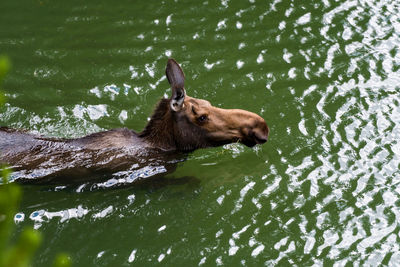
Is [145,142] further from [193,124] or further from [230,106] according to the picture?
[230,106]

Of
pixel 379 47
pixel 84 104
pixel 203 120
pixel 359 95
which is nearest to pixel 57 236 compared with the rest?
pixel 203 120

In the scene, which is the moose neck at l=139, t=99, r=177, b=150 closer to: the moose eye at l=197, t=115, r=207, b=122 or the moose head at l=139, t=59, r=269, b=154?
the moose head at l=139, t=59, r=269, b=154

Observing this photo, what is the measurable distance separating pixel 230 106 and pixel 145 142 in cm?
193

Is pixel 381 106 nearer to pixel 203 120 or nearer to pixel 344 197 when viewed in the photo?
pixel 344 197

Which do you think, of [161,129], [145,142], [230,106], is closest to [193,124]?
[161,129]

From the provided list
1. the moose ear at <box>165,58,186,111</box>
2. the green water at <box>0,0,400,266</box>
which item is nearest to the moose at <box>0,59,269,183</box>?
the moose ear at <box>165,58,186,111</box>

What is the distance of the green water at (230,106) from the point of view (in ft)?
21.6

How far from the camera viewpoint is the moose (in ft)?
23.6

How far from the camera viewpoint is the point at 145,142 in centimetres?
772

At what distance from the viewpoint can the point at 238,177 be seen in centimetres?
778

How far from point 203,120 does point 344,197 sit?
2014 mm

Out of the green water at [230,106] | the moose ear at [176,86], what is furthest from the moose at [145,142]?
the green water at [230,106]

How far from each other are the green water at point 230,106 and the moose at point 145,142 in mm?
302

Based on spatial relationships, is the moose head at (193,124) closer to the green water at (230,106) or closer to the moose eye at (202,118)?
the moose eye at (202,118)
